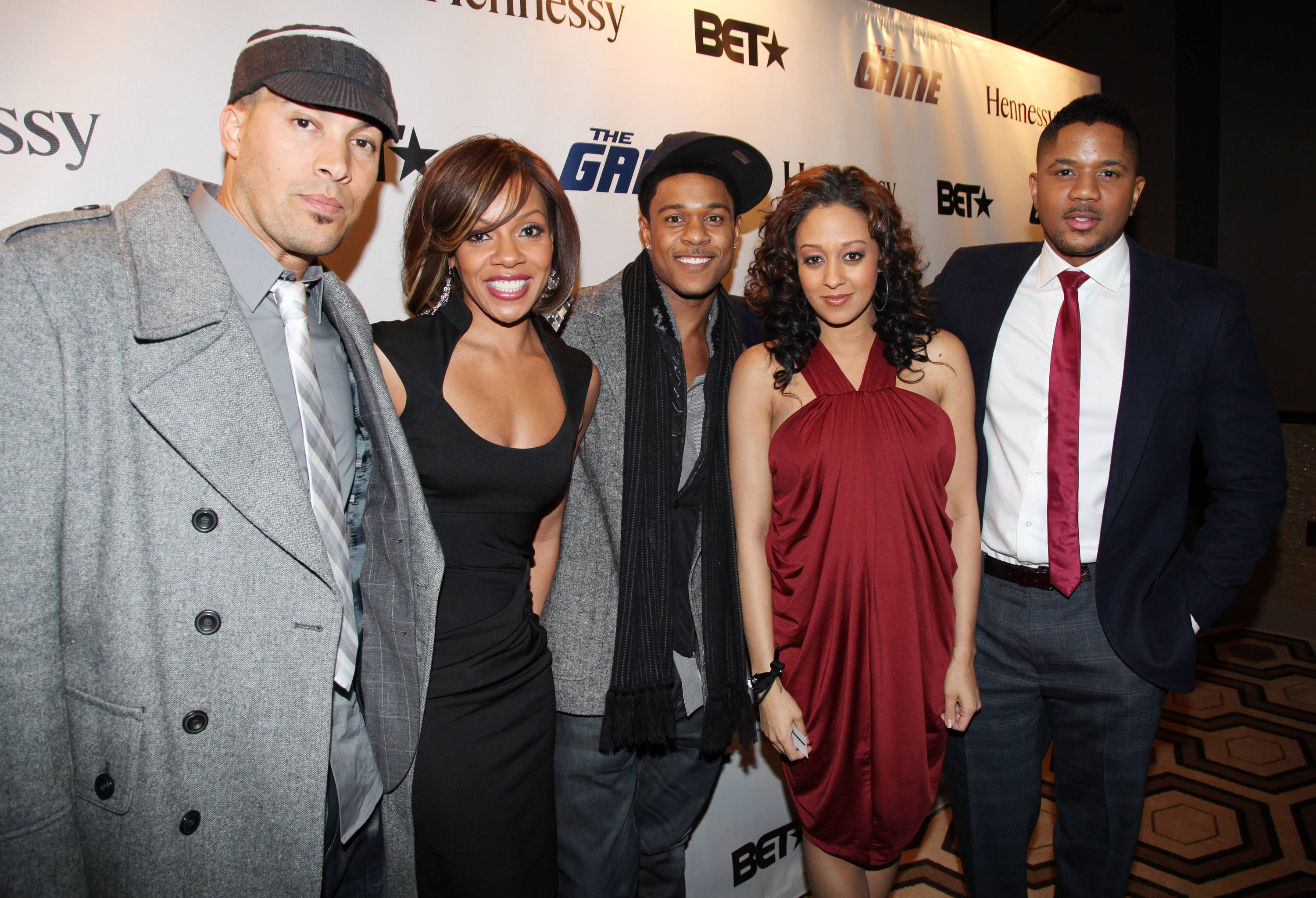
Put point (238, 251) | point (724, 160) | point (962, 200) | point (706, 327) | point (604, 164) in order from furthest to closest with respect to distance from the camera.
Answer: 1. point (962, 200)
2. point (604, 164)
3. point (706, 327)
4. point (724, 160)
5. point (238, 251)

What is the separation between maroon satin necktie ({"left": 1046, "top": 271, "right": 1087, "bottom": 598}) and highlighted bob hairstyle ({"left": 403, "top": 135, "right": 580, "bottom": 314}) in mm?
1309

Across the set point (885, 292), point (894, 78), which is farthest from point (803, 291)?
point (894, 78)

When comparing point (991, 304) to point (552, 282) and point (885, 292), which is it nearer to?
point (885, 292)

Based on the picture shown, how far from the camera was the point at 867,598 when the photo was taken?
71.2 inches

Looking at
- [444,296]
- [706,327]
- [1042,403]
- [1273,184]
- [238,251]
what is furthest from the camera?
[1273,184]

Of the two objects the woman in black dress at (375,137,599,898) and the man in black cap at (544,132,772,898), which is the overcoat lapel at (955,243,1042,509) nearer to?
the man in black cap at (544,132,772,898)

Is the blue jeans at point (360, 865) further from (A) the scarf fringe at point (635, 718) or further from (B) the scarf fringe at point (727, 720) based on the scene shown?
(B) the scarf fringe at point (727, 720)

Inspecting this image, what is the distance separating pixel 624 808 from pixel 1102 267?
1.86m

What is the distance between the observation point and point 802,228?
1.88m

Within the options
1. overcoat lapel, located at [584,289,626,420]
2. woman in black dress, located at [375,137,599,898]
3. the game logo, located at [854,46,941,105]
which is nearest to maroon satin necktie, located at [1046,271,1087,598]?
overcoat lapel, located at [584,289,626,420]

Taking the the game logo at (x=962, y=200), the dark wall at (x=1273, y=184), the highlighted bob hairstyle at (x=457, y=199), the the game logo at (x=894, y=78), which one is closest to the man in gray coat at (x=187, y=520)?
the highlighted bob hairstyle at (x=457, y=199)

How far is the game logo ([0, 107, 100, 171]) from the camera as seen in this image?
158 cm

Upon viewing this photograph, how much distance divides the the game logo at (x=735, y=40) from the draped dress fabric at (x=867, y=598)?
4.82 ft

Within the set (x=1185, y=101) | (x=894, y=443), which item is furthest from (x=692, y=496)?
(x=1185, y=101)
